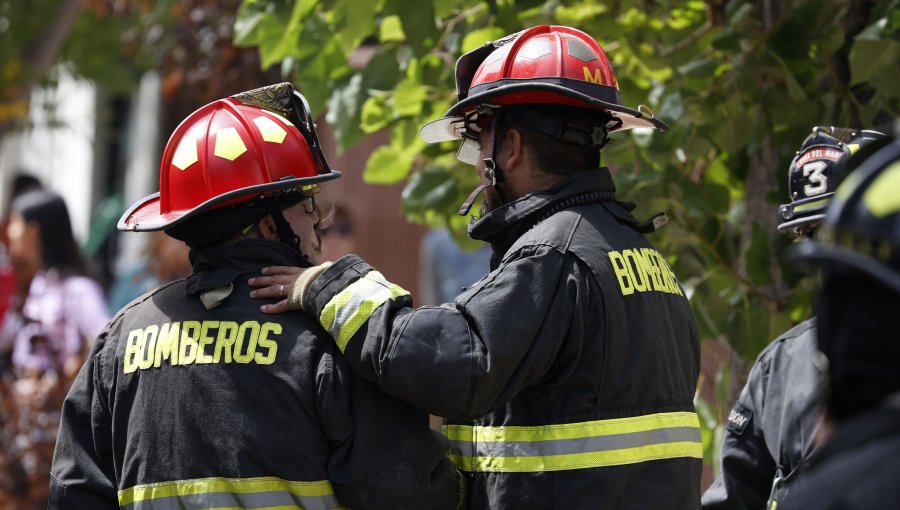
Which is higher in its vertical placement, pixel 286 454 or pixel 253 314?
pixel 253 314

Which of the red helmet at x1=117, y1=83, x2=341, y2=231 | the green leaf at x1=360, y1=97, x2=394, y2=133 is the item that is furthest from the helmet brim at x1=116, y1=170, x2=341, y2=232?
the green leaf at x1=360, y1=97, x2=394, y2=133

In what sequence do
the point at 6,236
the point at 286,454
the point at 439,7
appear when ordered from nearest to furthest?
the point at 286,454
the point at 439,7
the point at 6,236

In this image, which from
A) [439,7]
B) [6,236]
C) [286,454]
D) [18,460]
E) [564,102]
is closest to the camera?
[286,454]

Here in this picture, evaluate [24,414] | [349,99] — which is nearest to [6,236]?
[24,414]

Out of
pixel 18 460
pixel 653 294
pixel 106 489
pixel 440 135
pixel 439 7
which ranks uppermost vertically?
pixel 439 7

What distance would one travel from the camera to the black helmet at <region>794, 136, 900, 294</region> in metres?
1.54

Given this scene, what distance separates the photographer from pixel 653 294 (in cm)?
301

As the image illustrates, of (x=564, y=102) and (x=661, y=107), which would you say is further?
(x=661, y=107)

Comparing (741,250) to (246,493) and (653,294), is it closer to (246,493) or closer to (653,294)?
(653,294)

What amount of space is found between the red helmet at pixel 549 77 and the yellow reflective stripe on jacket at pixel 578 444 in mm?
775

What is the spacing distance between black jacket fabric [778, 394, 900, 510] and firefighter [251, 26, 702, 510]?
1187mm

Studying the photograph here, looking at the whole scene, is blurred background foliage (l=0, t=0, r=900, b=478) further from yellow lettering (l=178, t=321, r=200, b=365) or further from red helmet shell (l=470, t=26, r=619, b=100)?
yellow lettering (l=178, t=321, r=200, b=365)

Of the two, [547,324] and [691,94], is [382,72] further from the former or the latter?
[547,324]

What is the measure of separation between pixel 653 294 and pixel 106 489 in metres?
1.45
